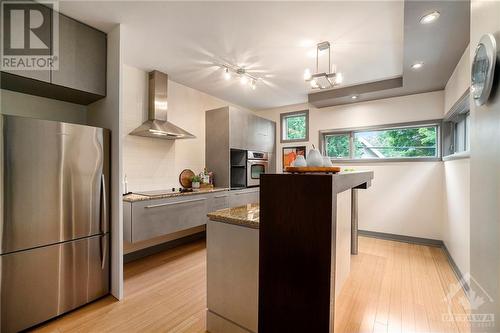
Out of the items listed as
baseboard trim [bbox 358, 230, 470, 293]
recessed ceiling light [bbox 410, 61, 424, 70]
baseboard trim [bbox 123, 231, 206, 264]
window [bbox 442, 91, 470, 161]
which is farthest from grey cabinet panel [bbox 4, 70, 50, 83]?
baseboard trim [bbox 358, 230, 470, 293]

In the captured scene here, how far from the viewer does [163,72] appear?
3197mm

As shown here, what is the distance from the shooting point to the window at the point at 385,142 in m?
3.59

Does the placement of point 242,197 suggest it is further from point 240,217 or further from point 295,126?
point 240,217

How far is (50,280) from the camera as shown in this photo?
1.75m

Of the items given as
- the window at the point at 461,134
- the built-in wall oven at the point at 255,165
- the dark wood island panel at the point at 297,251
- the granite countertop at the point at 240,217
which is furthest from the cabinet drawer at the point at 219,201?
the window at the point at 461,134

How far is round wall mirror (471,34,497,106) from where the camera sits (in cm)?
81

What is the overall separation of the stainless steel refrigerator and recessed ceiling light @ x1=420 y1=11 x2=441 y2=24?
300 centimetres

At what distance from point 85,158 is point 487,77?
265cm

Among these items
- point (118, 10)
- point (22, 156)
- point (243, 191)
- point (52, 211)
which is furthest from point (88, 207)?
point (243, 191)

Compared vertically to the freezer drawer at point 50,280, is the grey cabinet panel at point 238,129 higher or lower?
higher

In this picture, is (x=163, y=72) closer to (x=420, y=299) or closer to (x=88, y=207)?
(x=88, y=207)

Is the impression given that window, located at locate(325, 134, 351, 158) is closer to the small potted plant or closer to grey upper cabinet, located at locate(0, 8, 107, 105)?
the small potted plant

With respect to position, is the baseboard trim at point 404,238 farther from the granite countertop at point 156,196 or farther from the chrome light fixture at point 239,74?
the chrome light fixture at point 239,74

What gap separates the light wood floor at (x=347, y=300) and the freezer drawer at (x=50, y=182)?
732 mm
